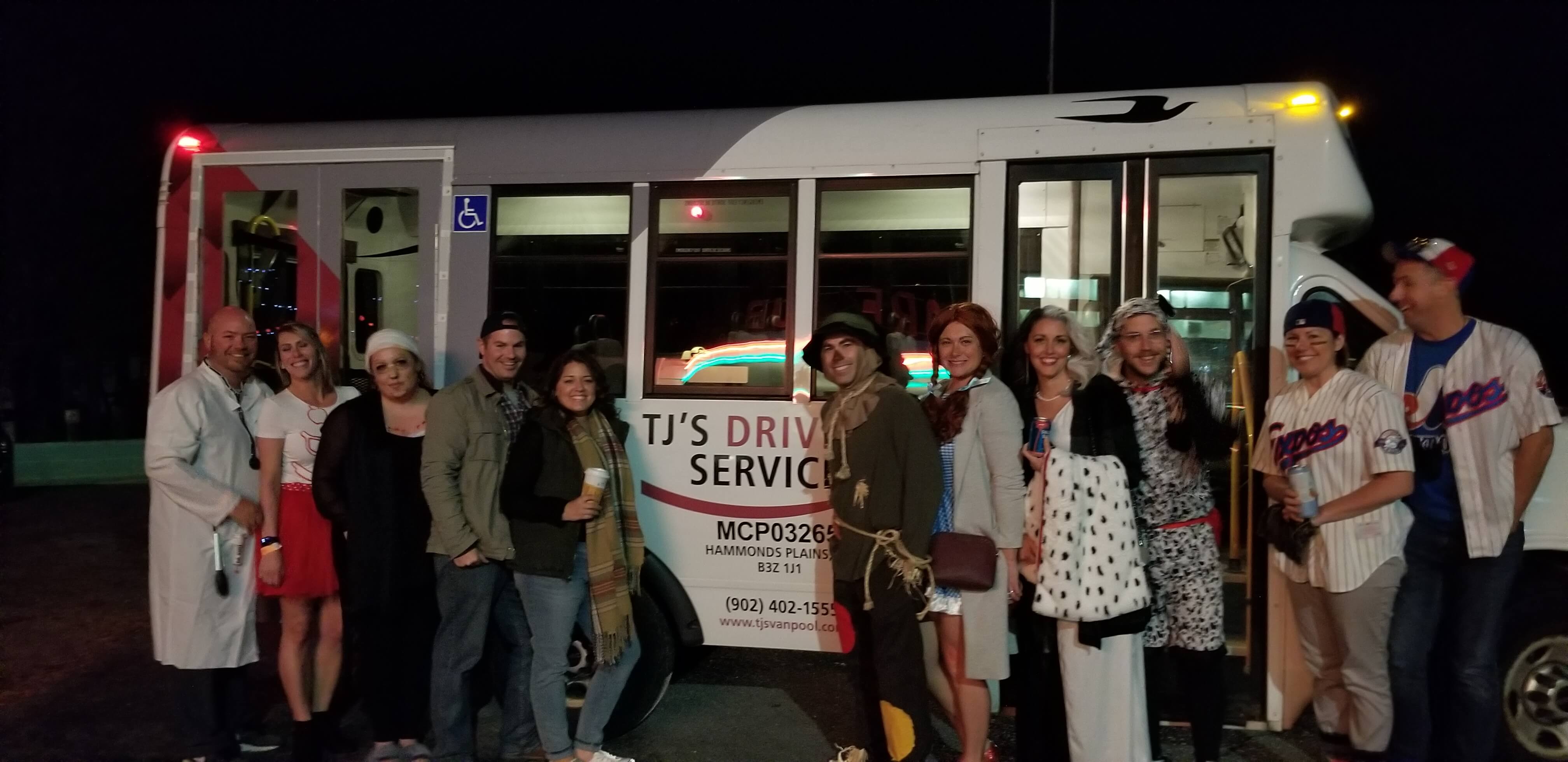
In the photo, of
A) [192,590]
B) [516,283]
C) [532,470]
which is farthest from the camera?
[516,283]

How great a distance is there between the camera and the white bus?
4.15m

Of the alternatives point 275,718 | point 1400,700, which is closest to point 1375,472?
point 1400,700

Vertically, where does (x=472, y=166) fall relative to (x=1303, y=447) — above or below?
above

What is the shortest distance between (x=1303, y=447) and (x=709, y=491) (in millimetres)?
2436

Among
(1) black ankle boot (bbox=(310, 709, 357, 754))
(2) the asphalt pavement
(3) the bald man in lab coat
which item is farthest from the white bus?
(1) black ankle boot (bbox=(310, 709, 357, 754))

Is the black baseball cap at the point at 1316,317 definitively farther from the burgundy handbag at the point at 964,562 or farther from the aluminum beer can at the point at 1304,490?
the burgundy handbag at the point at 964,562

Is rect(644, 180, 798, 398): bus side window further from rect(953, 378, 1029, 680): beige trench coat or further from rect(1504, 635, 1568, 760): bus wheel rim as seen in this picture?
rect(1504, 635, 1568, 760): bus wheel rim

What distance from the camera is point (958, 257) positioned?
4348 mm

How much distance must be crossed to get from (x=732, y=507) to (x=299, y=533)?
1861mm

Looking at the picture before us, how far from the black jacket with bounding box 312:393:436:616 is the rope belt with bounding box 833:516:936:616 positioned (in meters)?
1.86

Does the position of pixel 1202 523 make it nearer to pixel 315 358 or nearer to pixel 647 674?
pixel 647 674

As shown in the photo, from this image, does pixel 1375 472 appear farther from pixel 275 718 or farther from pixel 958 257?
pixel 275 718

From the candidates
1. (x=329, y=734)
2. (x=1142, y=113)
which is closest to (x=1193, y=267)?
(x=1142, y=113)

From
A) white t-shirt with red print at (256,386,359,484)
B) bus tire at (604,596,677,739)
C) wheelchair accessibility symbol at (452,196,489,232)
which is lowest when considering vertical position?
bus tire at (604,596,677,739)
